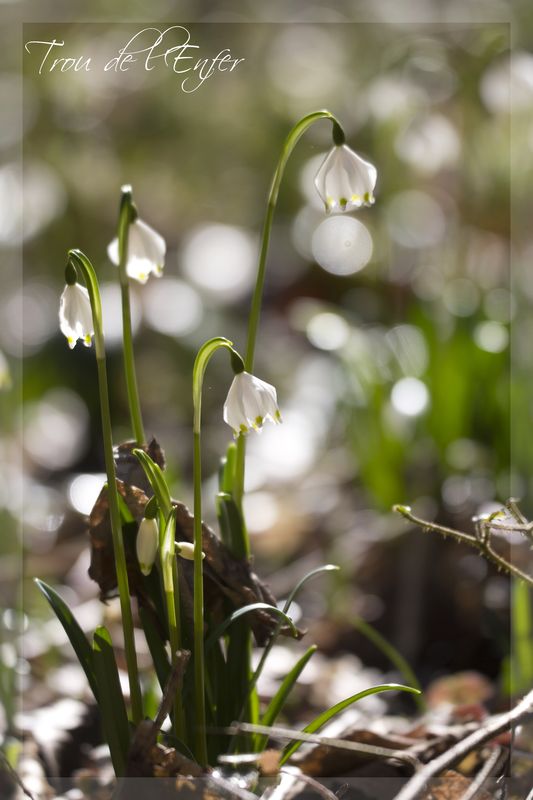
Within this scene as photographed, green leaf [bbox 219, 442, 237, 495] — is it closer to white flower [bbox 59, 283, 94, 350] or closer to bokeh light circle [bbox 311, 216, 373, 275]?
white flower [bbox 59, 283, 94, 350]

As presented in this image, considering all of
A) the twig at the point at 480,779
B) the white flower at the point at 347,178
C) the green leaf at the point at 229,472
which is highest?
the white flower at the point at 347,178

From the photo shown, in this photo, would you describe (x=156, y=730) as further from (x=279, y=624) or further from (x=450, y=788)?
(x=450, y=788)

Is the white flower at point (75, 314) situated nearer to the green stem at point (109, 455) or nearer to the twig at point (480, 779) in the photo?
the green stem at point (109, 455)

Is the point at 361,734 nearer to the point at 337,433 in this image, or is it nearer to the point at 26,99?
the point at 337,433

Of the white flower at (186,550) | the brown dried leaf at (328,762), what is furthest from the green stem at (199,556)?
the brown dried leaf at (328,762)

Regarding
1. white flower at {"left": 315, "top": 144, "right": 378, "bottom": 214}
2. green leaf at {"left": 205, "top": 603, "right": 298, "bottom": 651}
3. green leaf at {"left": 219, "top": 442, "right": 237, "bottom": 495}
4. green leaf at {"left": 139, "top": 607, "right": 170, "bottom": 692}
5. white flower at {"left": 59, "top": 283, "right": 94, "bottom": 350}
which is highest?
white flower at {"left": 315, "top": 144, "right": 378, "bottom": 214}

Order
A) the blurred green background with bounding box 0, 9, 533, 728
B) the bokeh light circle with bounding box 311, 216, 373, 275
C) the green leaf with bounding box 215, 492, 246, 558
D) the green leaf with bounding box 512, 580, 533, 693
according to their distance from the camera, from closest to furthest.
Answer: the green leaf with bounding box 215, 492, 246, 558, the green leaf with bounding box 512, 580, 533, 693, the blurred green background with bounding box 0, 9, 533, 728, the bokeh light circle with bounding box 311, 216, 373, 275

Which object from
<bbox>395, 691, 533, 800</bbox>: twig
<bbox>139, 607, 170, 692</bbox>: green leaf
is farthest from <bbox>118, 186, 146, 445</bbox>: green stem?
<bbox>395, 691, 533, 800</bbox>: twig
